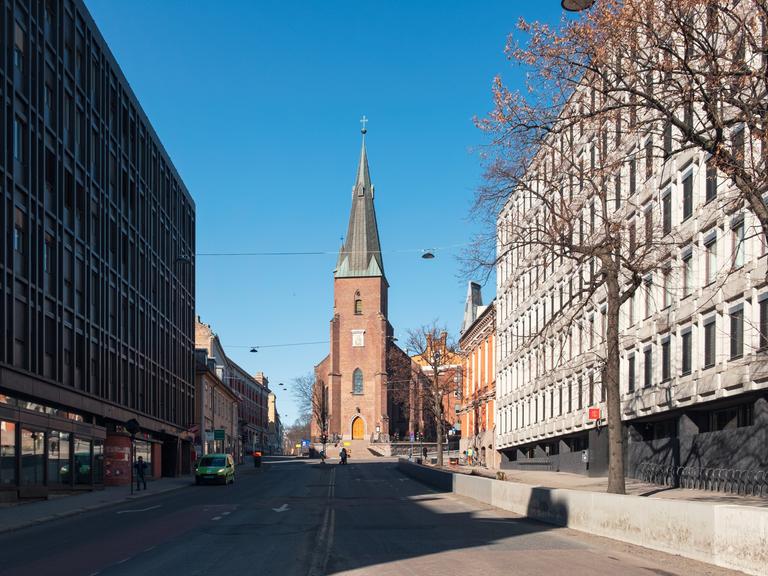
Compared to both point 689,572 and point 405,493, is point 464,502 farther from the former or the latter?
point 689,572

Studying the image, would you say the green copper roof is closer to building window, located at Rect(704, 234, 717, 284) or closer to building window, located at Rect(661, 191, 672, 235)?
building window, located at Rect(661, 191, 672, 235)

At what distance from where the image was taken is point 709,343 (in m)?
29.9

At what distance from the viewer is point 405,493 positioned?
124 feet

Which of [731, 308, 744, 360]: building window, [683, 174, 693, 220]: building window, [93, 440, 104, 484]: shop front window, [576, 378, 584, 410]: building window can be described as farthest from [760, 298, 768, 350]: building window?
[93, 440, 104, 484]: shop front window

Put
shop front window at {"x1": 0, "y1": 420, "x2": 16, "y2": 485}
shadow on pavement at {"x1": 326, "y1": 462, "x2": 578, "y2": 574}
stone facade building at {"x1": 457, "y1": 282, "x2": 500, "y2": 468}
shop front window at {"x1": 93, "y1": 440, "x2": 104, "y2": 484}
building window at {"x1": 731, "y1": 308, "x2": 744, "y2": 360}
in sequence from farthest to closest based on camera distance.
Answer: stone facade building at {"x1": 457, "y1": 282, "x2": 500, "y2": 468}, shop front window at {"x1": 93, "y1": 440, "x2": 104, "y2": 484}, shop front window at {"x1": 0, "y1": 420, "x2": 16, "y2": 485}, building window at {"x1": 731, "y1": 308, "x2": 744, "y2": 360}, shadow on pavement at {"x1": 326, "y1": 462, "x2": 578, "y2": 574}

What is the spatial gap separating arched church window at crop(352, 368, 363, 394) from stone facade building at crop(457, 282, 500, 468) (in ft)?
91.7

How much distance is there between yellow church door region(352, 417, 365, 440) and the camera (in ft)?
401

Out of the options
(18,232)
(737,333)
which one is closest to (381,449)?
(18,232)

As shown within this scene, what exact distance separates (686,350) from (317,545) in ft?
63.2

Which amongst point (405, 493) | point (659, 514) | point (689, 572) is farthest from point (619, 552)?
point (405, 493)

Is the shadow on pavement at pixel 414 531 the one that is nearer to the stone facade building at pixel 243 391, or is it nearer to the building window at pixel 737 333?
the building window at pixel 737 333

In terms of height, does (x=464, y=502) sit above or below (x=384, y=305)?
below

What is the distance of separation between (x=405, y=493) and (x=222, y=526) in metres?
17.3

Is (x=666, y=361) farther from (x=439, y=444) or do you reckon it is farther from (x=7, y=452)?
(x=439, y=444)
